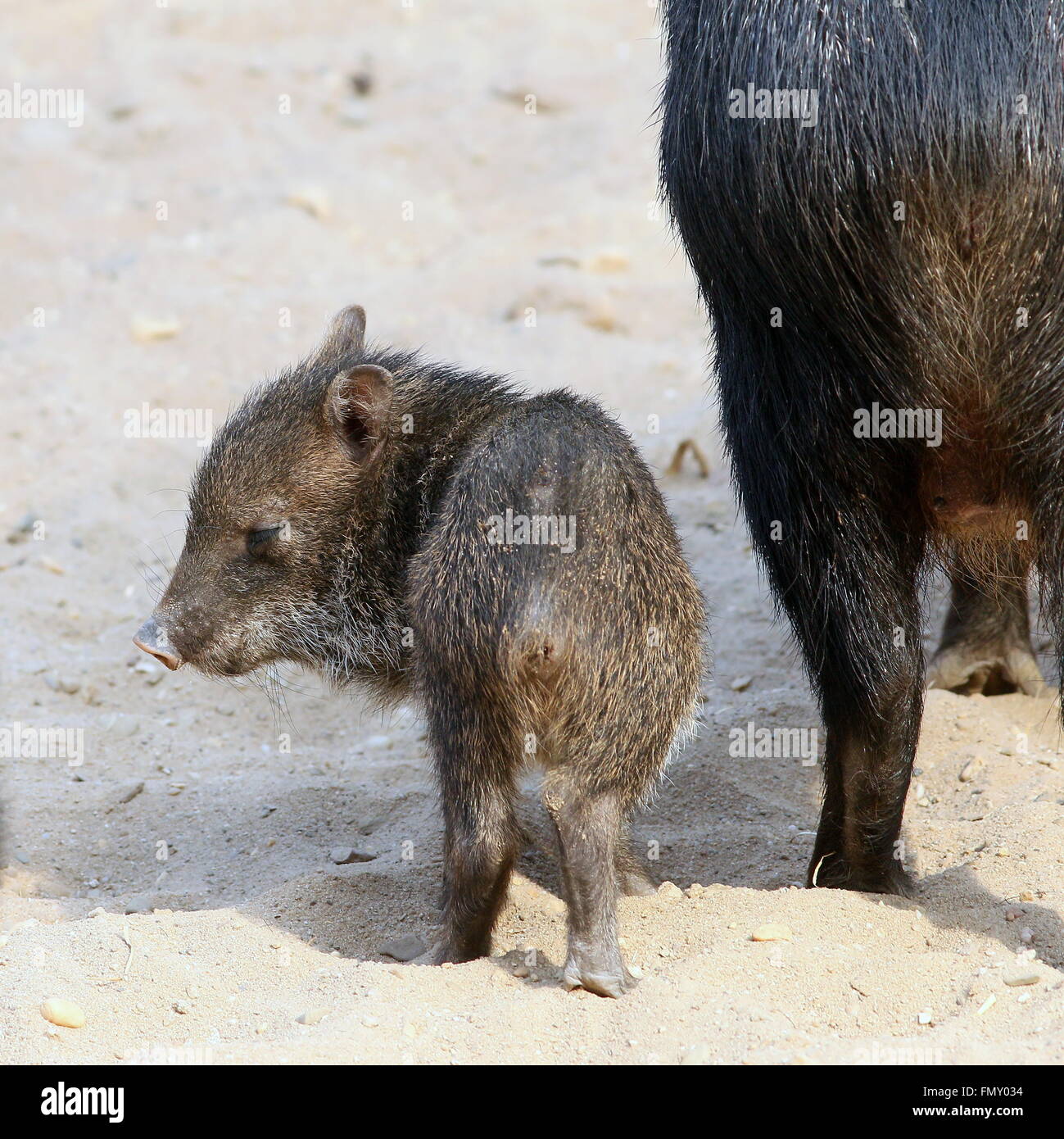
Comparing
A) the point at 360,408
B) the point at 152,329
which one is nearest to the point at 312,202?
the point at 152,329

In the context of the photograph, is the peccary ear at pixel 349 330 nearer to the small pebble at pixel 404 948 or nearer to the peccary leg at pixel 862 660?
the peccary leg at pixel 862 660

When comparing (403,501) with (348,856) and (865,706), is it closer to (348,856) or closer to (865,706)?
(348,856)

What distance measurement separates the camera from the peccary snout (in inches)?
170

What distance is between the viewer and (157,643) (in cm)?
433

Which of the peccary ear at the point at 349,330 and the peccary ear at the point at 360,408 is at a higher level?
the peccary ear at the point at 349,330

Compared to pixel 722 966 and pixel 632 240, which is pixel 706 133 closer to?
pixel 722 966

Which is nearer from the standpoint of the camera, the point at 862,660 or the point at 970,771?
the point at 862,660

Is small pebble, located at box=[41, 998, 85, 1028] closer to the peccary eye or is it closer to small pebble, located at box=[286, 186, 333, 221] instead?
the peccary eye

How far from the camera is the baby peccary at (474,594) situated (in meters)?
3.60

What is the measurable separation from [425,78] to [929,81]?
7880 mm

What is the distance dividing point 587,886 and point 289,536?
4.77ft

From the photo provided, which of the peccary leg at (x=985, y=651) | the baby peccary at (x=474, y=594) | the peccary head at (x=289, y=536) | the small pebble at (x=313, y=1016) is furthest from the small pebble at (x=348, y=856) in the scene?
the peccary leg at (x=985, y=651)

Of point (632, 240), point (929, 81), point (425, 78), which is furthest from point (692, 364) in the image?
point (929, 81)

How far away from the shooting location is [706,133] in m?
3.52
